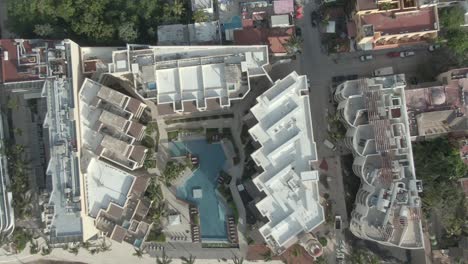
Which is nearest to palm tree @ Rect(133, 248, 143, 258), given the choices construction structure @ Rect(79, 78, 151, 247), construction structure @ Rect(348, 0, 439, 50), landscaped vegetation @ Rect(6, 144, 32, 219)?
construction structure @ Rect(79, 78, 151, 247)

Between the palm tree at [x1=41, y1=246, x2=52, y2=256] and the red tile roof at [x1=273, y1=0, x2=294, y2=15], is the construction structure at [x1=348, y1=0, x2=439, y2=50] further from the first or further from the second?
the palm tree at [x1=41, y1=246, x2=52, y2=256]

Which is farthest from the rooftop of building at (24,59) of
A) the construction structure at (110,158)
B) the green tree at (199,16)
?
the green tree at (199,16)

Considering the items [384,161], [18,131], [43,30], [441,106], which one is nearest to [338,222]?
[384,161]

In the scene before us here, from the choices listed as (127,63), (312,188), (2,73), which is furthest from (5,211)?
(312,188)

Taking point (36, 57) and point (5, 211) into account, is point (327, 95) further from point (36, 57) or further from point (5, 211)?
point (5, 211)

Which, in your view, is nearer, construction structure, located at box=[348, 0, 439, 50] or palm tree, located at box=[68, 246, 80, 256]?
construction structure, located at box=[348, 0, 439, 50]
